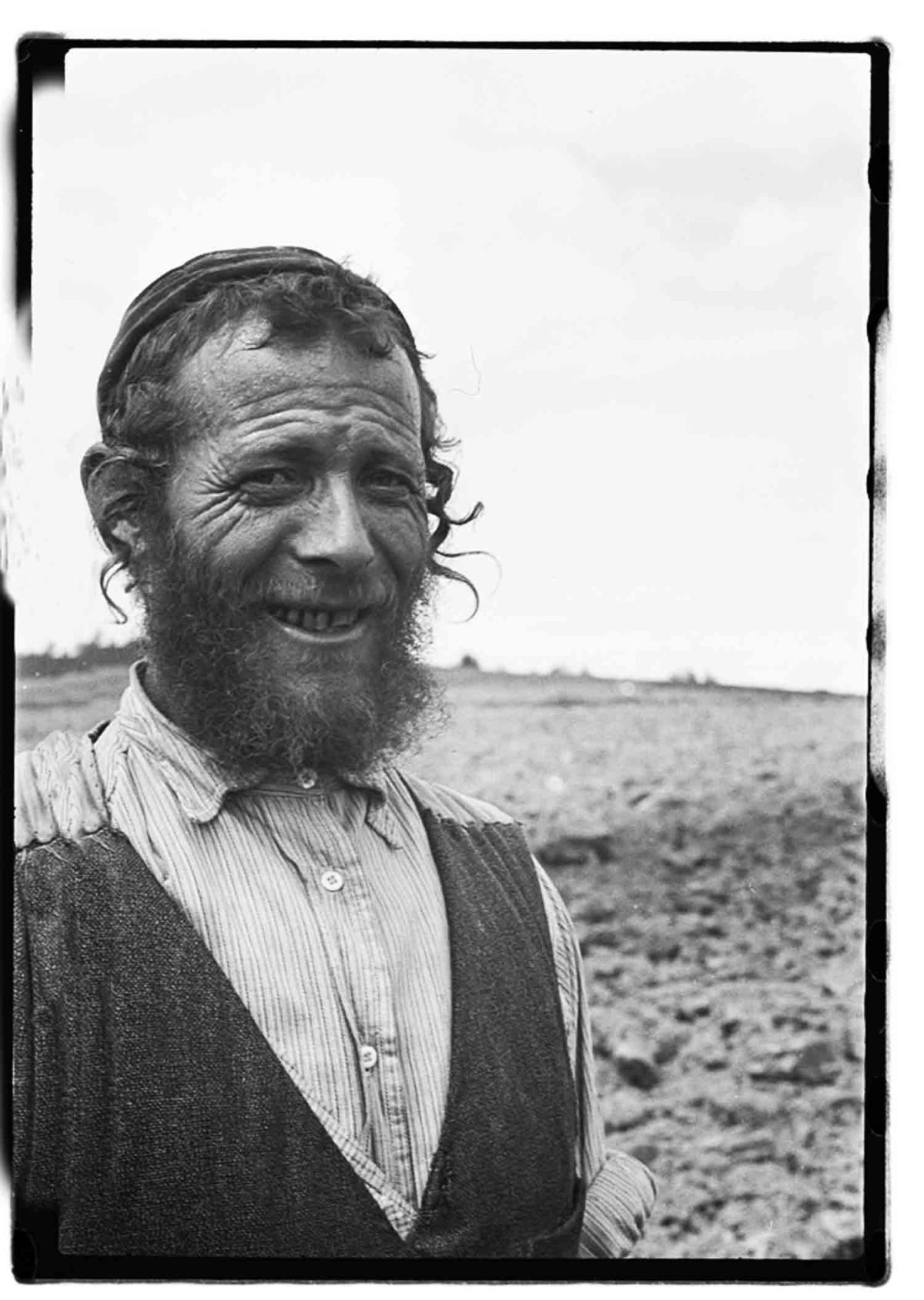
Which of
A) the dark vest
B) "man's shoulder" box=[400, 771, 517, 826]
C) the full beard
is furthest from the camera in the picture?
"man's shoulder" box=[400, 771, 517, 826]

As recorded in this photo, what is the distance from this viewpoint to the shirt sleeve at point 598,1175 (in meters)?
3.08

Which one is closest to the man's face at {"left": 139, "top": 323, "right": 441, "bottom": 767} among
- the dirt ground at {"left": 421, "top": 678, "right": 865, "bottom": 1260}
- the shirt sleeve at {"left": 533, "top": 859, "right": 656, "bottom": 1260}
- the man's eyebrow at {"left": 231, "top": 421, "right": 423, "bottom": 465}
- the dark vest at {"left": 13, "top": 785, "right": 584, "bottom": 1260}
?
the man's eyebrow at {"left": 231, "top": 421, "right": 423, "bottom": 465}

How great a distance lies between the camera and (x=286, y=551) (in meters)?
3.01

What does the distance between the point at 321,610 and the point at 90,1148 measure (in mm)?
1117

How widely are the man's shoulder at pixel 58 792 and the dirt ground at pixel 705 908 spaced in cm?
4

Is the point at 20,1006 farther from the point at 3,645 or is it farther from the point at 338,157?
the point at 338,157

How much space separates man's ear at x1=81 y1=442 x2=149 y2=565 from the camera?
305 centimetres

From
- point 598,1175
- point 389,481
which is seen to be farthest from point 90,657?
point 598,1175

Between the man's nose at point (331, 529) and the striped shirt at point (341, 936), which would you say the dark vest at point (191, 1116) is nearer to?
the striped shirt at point (341, 936)

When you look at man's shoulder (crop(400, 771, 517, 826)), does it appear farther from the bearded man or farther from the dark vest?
the dark vest

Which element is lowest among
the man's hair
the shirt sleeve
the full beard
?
the shirt sleeve

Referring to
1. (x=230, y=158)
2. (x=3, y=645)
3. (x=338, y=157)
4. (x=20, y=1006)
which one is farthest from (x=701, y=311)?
(x=20, y=1006)

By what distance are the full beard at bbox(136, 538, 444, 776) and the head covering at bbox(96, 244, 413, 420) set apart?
1.23ft

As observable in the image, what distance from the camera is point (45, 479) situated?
306 cm
